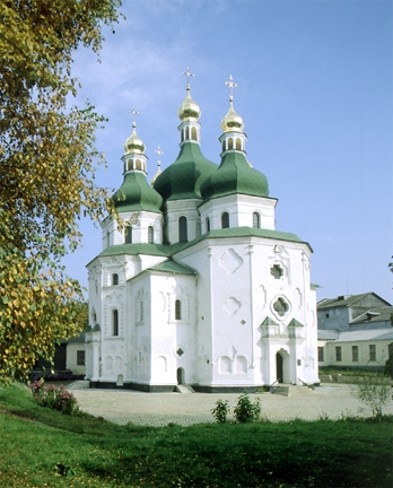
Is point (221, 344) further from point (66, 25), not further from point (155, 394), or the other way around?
point (66, 25)

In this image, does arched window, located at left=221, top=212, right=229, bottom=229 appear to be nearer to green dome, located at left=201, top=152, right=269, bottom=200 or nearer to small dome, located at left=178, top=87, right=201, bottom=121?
green dome, located at left=201, top=152, right=269, bottom=200

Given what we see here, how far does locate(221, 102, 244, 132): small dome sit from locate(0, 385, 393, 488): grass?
2527cm

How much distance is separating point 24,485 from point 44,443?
2600mm

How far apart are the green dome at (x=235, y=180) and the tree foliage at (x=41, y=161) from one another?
23688 millimetres

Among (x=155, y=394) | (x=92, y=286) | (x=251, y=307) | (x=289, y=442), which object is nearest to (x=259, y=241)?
(x=251, y=307)

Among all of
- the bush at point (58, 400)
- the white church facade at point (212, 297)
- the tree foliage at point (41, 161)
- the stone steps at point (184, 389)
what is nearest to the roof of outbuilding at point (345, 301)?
the white church facade at point (212, 297)

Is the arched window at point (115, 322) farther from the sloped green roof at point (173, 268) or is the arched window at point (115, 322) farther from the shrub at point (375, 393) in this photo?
the shrub at point (375, 393)

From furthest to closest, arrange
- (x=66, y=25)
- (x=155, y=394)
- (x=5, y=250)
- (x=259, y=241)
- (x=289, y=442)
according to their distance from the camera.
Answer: (x=259, y=241) < (x=155, y=394) < (x=289, y=442) < (x=66, y=25) < (x=5, y=250)

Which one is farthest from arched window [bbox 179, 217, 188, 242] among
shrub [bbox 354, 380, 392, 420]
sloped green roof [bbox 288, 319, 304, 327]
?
shrub [bbox 354, 380, 392, 420]

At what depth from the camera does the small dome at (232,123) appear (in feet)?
113

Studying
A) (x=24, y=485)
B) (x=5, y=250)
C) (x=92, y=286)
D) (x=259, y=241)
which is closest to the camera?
(x=5, y=250)

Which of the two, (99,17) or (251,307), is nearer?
(99,17)

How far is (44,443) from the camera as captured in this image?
9.63 meters

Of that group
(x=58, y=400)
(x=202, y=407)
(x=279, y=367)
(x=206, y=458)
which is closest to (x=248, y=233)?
(x=279, y=367)
